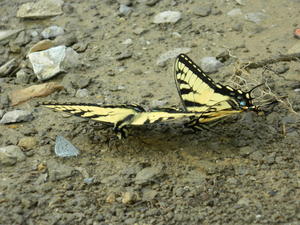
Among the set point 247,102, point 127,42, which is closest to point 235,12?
point 127,42

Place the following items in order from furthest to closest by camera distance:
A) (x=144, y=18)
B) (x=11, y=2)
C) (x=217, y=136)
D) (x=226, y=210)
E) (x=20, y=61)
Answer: (x=11, y=2) → (x=144, y=18) → (x=20, y=61) → (x=217, y=136) → (x=226, y=210)

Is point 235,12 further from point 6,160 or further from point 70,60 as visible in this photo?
point 6,160

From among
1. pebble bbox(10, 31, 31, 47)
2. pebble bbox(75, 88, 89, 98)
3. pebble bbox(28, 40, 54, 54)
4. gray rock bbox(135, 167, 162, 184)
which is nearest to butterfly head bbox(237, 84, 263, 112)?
gray rock bbox(135, 167, 162, 184)

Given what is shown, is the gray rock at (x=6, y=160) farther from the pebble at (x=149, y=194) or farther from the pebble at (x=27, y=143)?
the pebble at (x=149, y=194)

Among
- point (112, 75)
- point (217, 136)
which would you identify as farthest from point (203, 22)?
point (217, 136)

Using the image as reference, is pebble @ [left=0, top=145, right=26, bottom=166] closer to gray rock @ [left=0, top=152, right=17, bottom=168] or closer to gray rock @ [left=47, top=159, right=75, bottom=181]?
gray rock @ [left=0, top=152, right=17, bottom=168]

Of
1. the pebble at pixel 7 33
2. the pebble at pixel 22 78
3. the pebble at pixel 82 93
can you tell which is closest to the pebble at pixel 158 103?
the pebble at pixel 82 93

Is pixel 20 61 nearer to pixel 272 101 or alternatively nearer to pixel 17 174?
pixel 17 174
